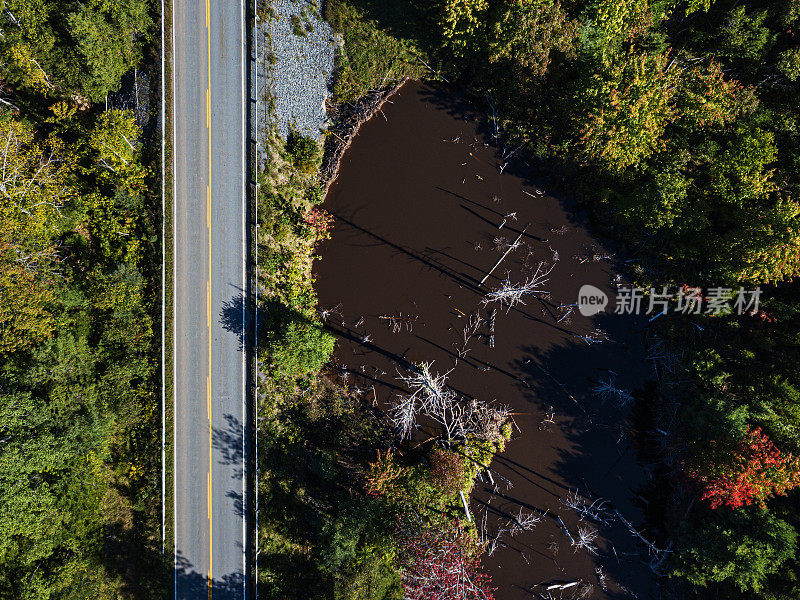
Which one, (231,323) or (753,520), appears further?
(231,323)

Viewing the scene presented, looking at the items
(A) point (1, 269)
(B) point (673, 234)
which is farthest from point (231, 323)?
(B) point (673, 234)

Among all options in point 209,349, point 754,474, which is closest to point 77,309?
point 209,349

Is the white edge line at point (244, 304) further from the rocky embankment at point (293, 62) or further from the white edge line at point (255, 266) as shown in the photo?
the rocky embankment at point (293, 62)

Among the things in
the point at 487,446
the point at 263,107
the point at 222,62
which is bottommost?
the point at 487,446

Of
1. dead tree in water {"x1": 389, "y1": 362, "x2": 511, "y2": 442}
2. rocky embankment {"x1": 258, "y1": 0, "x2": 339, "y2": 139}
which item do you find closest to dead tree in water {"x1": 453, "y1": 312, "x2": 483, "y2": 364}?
dead tree in water {"x1": 389, "y1": 362, "x2": 511, "y2": 442}

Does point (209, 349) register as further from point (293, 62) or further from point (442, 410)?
point (293, 62)

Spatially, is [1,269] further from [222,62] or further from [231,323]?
[222,62]
